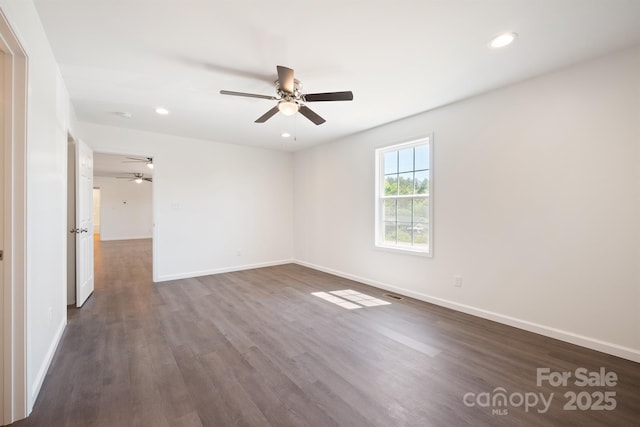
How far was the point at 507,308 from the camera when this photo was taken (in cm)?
288

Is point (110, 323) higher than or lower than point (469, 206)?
lower

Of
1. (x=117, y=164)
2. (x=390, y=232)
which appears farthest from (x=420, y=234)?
(x=117, y=164)

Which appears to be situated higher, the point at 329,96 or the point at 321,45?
the point at 321,45

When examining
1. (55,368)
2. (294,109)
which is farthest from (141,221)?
(294,109)

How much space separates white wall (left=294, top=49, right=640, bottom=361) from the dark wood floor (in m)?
0.32

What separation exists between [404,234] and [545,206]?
173 cm

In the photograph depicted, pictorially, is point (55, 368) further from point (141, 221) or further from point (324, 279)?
point (141, 221)

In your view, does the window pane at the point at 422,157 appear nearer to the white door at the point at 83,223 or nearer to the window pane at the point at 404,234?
the window pane at the point at 404,234

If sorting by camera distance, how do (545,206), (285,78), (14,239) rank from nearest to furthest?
(14,239) < (285,78) < (545,206)

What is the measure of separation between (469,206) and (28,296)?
393 cm

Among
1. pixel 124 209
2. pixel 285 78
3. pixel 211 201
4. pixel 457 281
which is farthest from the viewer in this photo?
pixel 124 209

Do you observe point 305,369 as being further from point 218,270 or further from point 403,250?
point 218,270

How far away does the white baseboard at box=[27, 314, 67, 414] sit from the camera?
1693mm

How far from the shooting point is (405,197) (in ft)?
13.1
